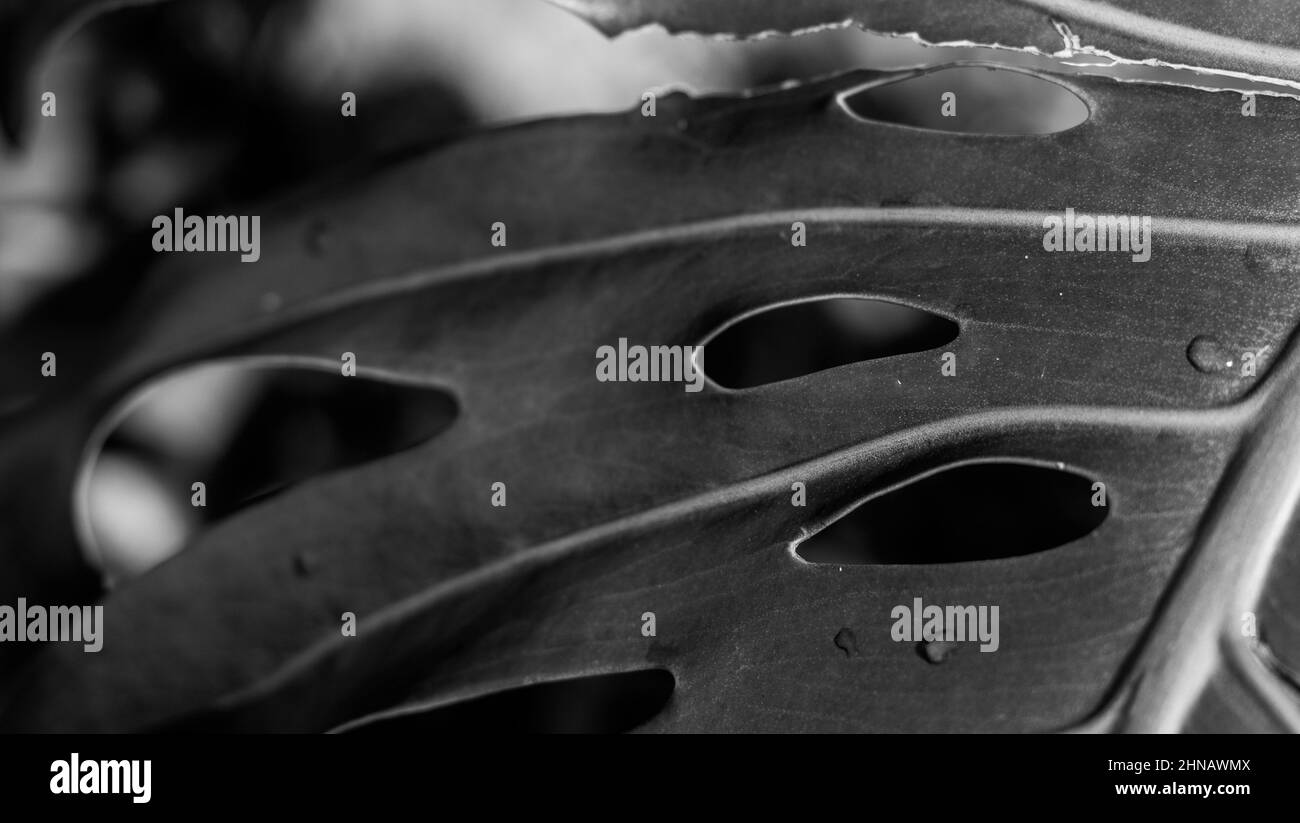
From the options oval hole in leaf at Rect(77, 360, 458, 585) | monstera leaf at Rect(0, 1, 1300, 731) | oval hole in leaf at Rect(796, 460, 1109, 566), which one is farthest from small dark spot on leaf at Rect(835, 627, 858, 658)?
oval hole in leaf at Rect(77, 360, 458, 585)

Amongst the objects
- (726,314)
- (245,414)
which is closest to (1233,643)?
(726,314)

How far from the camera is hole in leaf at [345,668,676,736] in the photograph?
89cm

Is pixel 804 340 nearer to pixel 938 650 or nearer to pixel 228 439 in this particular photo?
pixel 938 650

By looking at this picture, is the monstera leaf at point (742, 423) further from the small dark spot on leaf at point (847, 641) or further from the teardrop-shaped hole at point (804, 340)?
the teardrop-shaped hole at point (804, 340)

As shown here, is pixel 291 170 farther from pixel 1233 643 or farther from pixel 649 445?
pixel 1233 643

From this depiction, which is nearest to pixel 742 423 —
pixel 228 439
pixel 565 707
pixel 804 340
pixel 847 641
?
pixel 847 641

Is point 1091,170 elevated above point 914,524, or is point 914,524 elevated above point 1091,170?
point 1091,170

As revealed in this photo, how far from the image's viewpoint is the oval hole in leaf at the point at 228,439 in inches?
36.9

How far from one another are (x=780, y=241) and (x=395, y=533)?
307 millimetres

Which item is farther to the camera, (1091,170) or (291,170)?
(291,170)

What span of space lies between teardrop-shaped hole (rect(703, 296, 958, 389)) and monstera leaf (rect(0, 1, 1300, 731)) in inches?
10.5
